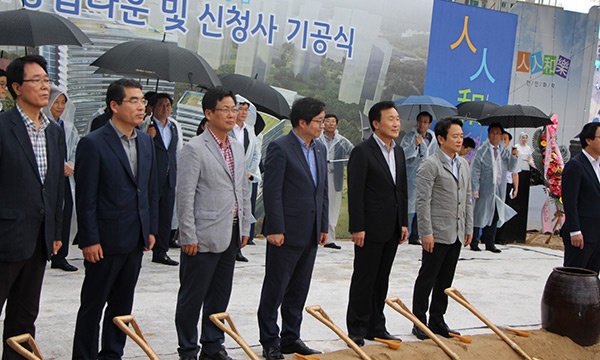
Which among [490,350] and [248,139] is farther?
[248,139]

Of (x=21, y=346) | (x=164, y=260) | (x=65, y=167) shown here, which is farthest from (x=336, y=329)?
(x=164, y=260)

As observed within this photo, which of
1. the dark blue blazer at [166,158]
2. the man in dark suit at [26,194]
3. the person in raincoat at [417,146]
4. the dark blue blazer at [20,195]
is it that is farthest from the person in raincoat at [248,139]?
the dark blue blazer at [20,195]

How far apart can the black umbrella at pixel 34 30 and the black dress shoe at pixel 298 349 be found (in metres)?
3.26

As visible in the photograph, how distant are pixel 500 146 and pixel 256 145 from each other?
3.82 m

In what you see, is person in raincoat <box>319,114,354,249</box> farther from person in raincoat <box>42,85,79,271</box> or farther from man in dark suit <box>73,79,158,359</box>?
man in dark suit <box>73,79,158,359</box>

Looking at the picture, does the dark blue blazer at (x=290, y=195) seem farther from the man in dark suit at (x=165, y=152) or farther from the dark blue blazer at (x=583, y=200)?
the man in dark suit at (x=165, y=152)

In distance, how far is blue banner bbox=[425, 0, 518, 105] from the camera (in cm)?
1094

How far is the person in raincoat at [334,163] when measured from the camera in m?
9.23

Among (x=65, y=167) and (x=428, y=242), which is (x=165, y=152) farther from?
(x=428, y=242)

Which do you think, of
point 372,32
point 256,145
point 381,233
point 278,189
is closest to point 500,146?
point 372,32

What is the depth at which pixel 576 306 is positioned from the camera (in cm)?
534

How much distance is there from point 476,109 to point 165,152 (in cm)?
528

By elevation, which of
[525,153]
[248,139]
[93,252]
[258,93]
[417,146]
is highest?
[258,93]

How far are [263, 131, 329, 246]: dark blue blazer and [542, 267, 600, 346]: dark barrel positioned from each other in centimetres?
207
